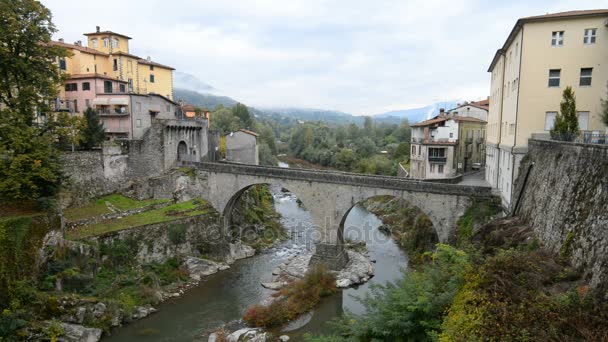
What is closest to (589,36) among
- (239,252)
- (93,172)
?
(239,252)

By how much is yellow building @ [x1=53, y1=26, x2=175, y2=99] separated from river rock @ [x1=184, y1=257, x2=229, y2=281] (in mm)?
19112

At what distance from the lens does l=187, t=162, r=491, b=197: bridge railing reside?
23062 millimetres

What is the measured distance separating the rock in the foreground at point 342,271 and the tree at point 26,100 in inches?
594

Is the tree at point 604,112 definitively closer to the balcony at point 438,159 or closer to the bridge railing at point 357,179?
the bridge railing at point 357,179

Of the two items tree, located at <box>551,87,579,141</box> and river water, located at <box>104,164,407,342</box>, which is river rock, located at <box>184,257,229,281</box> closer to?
river water, located at <box>104,164,407,342</box>

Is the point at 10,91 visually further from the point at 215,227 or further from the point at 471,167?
the point at 471,167

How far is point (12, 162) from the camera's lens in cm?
1955

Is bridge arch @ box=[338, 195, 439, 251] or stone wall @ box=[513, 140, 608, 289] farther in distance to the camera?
bridge arch @ box=[338, 195, 439, 251]

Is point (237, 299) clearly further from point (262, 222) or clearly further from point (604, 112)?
point (604, 112)

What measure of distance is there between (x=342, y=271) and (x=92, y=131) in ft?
73.2

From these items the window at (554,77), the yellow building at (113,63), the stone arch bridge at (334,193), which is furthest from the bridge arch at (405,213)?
the yellow building at (113,63)

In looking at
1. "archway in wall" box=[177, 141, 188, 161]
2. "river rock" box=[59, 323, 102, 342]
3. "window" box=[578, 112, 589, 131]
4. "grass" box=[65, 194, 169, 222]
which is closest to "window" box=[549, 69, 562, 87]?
"window" box=[578, 112, 589, 131]

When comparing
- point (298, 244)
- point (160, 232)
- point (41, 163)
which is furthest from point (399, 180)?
point (41, 163)

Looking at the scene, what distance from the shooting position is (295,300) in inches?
887
